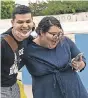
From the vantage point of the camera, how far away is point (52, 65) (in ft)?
10.3

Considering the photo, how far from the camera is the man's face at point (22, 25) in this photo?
2920 mm

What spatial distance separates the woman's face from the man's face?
191mm

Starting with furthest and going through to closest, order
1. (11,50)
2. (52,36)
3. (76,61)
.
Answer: (76,61), (52,36), (11,50)

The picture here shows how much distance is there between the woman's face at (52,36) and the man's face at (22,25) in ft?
0.63

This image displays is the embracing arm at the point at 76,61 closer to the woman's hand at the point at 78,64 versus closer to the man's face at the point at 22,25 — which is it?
the woman's hand at the point at 78,64

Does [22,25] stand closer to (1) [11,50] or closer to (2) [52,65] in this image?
(1) [11,50]

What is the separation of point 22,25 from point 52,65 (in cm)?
51

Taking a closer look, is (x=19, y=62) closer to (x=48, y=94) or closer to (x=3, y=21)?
(x=48, y=94)

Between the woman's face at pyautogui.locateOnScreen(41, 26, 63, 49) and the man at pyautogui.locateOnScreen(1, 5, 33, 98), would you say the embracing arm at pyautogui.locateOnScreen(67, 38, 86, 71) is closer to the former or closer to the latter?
the woman's face at pyautogui.locateOnScreen(41, 26, 63, 49)

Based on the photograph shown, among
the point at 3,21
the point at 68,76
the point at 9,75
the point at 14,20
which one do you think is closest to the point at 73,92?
the point at 68,76

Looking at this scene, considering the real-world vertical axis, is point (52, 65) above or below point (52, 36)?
below

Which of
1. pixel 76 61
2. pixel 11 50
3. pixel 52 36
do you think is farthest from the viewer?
pixel 76 61

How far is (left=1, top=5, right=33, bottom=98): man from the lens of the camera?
2832mm

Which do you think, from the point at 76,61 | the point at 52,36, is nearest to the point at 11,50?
the point at 52,36
